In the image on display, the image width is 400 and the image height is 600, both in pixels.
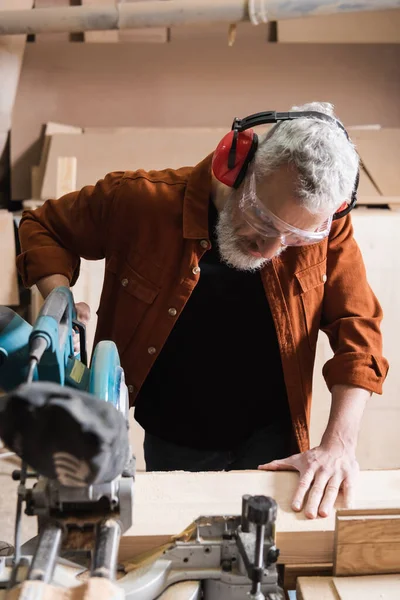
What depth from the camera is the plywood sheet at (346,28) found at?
4277mm

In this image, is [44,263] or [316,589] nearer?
[316,589]

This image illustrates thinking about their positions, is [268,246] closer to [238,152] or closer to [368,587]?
[238,152]

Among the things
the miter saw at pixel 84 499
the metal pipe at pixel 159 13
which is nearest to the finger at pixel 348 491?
the miter saw at pixel 84 499

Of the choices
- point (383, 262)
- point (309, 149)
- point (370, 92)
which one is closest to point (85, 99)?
point (370, 92)

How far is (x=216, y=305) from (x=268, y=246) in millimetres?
335

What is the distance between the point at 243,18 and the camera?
3512 mm

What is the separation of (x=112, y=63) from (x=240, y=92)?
93 cm

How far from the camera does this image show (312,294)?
1759mm

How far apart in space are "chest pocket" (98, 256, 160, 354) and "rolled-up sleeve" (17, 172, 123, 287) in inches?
4.4

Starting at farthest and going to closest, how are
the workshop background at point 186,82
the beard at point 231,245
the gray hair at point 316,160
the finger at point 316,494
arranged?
the workshop background at point 186,82, the beard at point 231,245, the gray hair at point 316,160, the finger at point 316,494

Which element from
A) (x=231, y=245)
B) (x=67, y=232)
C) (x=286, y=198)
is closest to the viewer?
(x=286, y=198)

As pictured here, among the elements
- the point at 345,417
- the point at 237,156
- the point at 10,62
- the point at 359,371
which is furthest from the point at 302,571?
the point at 10,62

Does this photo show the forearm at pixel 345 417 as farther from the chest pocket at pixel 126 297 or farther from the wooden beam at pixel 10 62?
the wooden beam at pixel 10 62

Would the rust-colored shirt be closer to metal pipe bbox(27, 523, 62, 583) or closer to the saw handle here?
the saw handle
